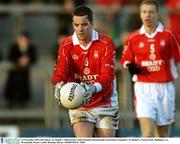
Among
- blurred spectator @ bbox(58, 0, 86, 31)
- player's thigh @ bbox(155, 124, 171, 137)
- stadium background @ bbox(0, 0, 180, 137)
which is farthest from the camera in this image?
blurred spectator @ bbox(58, 0, 86, 31)

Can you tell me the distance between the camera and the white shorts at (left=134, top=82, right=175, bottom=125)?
12703mm

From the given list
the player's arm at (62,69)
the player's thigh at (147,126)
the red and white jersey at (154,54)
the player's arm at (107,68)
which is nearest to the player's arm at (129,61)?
the red and white jersey at (154,54)

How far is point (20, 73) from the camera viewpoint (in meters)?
17.0

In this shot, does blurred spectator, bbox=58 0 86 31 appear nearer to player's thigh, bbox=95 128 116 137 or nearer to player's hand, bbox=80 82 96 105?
player's thigh, bbox=95 128 116 137

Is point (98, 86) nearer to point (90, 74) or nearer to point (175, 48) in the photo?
point (90, 74)

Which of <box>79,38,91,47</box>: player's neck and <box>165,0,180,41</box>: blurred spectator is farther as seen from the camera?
<box>165,0,180,41</box>: blurred spectator

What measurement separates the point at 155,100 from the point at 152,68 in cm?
47

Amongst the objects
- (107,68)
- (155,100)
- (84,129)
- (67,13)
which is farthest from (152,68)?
(67,13)

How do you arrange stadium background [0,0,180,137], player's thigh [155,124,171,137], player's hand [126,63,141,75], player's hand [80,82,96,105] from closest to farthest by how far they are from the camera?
player's hand [80,82,96,105]
player's hand [126,63,141,75]
player's thigh [155,124,171,137]
stadium background [0,0,180,137]

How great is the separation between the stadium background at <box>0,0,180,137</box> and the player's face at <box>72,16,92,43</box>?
517 cm

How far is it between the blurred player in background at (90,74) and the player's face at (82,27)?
1cm

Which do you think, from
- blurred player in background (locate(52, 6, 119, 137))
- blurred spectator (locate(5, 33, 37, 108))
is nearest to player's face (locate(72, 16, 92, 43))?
blurred player in background (locate(52, 6, 119, 137))

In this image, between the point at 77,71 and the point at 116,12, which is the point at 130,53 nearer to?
the point at 77,71

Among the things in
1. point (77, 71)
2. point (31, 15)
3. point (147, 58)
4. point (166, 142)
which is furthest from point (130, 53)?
point (31, 15)
